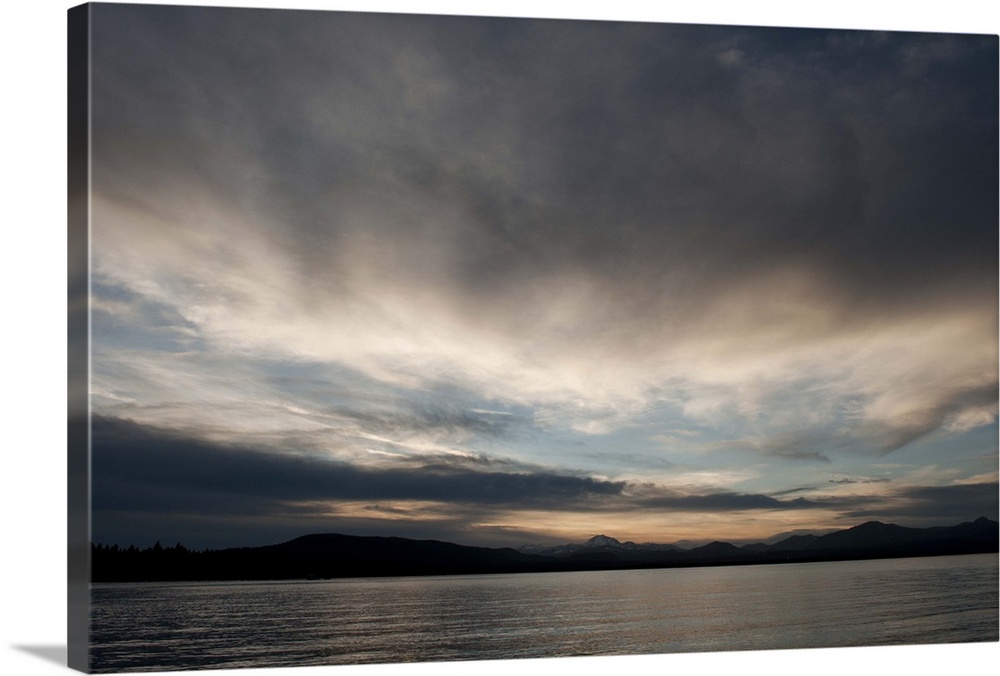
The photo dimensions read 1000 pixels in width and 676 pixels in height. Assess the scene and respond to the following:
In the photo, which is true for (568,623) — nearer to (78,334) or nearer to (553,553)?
(553,553)

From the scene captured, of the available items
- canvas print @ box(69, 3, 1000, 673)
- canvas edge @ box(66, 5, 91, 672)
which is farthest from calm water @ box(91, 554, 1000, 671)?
canvas edge @ box(66, 5, 91, 672)

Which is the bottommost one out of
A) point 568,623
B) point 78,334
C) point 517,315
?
point 568,623

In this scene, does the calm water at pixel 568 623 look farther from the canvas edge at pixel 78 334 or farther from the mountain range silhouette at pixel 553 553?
the canvas edge at pixel 78 334

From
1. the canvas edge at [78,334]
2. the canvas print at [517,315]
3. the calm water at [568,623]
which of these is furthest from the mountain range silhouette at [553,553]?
the canvas edge at [78,334]

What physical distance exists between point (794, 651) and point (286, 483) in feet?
19.7

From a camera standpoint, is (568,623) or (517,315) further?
(568,623)

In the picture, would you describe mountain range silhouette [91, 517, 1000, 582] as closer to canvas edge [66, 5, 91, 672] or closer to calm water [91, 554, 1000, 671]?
calm water [91, 554, 1000, 671]

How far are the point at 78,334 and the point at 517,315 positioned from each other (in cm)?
477

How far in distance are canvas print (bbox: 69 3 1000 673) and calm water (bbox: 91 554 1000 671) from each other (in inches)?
3.8

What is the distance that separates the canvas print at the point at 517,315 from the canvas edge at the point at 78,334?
0.06 m

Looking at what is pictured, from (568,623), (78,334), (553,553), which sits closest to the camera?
(78,334)

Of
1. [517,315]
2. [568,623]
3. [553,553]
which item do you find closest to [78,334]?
[517,315]

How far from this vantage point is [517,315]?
1423 centimetres

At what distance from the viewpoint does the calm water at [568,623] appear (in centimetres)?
1256
